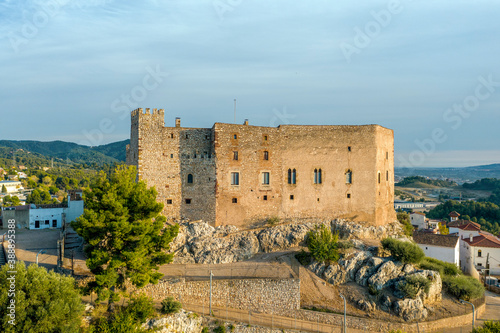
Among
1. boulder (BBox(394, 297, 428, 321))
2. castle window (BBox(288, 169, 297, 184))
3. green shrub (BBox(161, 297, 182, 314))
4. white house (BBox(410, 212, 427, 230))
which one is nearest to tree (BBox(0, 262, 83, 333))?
green shrub (BBox(161, 297, 182, 314))

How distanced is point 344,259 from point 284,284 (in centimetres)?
682

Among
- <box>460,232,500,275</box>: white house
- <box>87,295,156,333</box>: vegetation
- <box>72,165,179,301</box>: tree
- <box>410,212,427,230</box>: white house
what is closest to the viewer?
<box>87,295,156,333</box>: vegetation

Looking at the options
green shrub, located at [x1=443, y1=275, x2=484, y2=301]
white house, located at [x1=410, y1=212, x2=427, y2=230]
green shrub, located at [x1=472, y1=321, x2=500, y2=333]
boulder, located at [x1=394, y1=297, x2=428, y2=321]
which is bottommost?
boulder, located at [x1=394, y1=297, x2=428, y2=321]

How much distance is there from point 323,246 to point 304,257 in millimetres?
2124

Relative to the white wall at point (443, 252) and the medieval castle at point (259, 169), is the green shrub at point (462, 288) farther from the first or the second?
the white wall at point (443, 252)

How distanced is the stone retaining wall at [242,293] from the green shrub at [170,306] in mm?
2204

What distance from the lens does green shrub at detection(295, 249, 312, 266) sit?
1508 inches

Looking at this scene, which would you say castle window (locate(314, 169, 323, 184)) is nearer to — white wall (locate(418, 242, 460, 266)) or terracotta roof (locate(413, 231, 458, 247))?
terracotta roof (locate(413, 231, 458, 247))

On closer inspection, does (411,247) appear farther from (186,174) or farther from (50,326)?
(50,326)

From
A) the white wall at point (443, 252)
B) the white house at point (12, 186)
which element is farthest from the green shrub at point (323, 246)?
the white house at point (12, 186)

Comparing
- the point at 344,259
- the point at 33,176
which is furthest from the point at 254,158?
the point at 33,176

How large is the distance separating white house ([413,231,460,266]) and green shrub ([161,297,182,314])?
30.7m

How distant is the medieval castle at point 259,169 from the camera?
41781 millimetres

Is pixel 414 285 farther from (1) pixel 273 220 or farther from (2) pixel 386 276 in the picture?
(1) pixel 273 220
